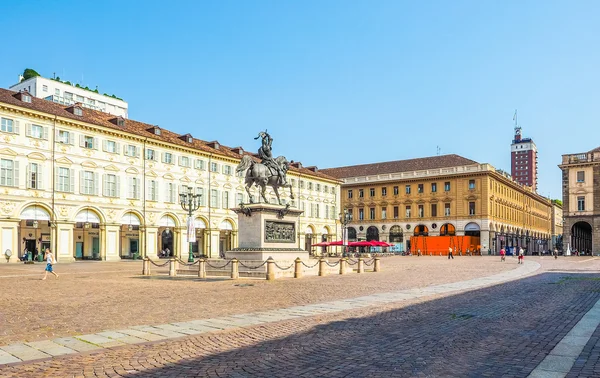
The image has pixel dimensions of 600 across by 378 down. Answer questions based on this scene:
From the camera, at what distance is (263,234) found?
26922 mm

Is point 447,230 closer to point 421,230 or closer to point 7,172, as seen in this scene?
point 421,230

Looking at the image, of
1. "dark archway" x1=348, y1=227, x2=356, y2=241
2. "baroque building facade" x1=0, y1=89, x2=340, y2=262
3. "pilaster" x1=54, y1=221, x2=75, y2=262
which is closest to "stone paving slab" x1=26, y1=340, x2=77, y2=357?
"baroque building facade" x1=0, y1=89, x2=340, y2=262

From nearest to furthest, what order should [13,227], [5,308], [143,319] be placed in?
[143,319], [5,308], [13,227]

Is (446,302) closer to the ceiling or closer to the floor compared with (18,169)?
closer to the floor

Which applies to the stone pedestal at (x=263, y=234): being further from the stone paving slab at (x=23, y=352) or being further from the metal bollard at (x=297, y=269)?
the stone paving slab at (x=23, y=352)

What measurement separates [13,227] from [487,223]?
62.6m

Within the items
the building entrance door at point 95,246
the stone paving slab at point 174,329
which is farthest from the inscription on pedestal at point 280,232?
the building entrance door at point 95,246

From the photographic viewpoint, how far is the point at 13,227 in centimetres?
4372

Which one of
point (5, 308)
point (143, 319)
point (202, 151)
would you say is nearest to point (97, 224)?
point (202, 151)

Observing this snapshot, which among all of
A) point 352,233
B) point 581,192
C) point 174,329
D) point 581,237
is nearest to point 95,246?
point 352,233

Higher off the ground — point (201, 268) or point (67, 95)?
point (67, 95)

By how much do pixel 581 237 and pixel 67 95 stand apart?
315 ft

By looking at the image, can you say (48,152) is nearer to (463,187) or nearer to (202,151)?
(202,151)

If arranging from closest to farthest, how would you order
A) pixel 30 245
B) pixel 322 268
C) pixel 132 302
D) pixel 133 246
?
1. pixel 132 302
2. pixel 322 268
3. pixel 30 245
4. pixel 133 246
